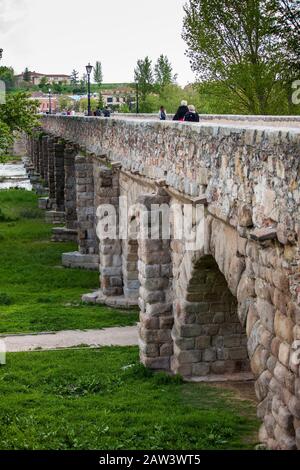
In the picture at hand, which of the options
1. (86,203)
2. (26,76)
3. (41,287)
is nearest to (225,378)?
(41,287)

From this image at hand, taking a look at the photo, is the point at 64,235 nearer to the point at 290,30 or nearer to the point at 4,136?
the point at 4,136

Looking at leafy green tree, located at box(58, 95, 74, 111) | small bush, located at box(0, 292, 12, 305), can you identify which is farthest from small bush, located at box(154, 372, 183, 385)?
leafy green tree, located at box(58, 95, 74, 111)

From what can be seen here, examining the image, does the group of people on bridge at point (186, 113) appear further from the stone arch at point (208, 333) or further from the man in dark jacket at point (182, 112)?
the stone arch at point (208, 333)

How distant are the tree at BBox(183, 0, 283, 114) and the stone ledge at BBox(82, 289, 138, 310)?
537 inches

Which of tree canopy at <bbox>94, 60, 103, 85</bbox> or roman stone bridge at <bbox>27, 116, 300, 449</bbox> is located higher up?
tree canopy at <bbox>94, 60, 103, 85</bbox>

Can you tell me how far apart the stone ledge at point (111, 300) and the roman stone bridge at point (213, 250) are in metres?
0.04

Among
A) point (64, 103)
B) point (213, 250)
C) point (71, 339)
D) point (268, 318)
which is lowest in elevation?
point (71, 339)

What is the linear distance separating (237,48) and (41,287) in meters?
14.1

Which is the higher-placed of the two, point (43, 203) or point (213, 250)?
point (213, 250)

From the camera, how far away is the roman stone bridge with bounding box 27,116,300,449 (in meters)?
7.81

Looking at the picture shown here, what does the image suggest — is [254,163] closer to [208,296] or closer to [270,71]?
[208,296]

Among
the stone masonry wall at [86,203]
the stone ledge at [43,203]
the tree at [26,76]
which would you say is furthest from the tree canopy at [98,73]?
the stone masonry wall at [86,203]

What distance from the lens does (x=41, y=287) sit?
70.7 ft

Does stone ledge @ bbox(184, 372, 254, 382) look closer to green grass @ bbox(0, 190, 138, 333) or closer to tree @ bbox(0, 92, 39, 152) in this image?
green grass @ bbox(0, 190, 138, 333)
